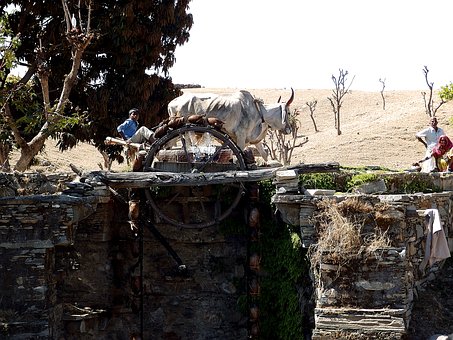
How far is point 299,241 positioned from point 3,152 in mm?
10820

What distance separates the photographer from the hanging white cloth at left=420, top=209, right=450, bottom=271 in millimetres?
12234

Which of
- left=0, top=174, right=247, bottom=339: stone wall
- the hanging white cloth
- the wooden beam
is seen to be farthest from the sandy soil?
the hanging white cloth

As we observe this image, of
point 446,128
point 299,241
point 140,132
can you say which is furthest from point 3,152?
point 446,128

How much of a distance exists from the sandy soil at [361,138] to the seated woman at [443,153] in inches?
386

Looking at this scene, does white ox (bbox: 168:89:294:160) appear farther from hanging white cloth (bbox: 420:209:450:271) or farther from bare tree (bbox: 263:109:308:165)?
bare tree (bbox: 263:109:308:165)

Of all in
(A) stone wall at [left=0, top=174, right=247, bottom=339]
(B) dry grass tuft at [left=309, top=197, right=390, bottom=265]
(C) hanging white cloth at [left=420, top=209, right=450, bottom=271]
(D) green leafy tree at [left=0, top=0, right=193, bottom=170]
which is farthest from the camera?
(D) green leafy tree at [left=0, top=0, right=193, bottom=170]

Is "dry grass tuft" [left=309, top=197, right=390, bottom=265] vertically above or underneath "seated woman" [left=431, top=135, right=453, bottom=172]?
underneath

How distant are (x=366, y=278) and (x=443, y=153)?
5301 mm

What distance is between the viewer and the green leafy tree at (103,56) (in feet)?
68.0

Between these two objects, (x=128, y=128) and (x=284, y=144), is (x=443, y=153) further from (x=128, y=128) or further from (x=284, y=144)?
(x=284, y=144)

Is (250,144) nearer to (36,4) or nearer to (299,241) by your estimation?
(299,241)

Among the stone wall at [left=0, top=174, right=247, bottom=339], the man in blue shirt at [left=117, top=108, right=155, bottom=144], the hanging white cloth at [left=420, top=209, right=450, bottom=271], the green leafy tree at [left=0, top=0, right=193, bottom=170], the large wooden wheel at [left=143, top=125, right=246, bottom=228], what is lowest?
the stone wall at [left=0, top=174, right=247, bottom=339]

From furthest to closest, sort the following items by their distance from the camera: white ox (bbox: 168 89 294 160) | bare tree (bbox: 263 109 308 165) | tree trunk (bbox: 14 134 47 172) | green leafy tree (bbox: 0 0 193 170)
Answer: bare tree (bbox: 263 109 308 165)
green leafy tree (bbox: 0 0 193 170)
tree trunk (bbox: 14 134 47 172)
white ox (bbox: 168 89 294 160)

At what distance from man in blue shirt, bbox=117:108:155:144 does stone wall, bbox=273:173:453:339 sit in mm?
3376
